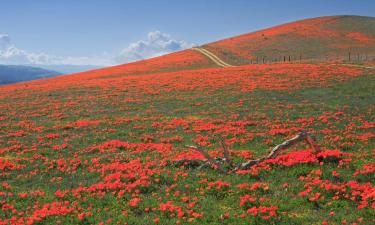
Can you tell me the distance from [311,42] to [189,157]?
100532 millimetres

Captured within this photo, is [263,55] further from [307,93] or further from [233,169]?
[233,169]

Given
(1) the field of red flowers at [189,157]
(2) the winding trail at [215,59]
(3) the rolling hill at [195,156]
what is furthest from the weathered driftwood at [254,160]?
(2) the winding trail at [215,59]

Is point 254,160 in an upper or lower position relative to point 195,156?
upper

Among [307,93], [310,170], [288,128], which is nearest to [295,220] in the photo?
[310,170]

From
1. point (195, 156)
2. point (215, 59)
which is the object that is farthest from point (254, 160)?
point (215, 59)

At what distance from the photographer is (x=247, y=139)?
25.0 meters

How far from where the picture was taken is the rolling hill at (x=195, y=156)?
13.6 meters

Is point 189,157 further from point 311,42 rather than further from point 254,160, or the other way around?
point 311,42

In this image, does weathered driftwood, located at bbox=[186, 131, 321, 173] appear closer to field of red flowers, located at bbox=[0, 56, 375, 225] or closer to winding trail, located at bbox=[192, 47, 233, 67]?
field of red flowers, located at bbox=[0, 56, 375, 225]

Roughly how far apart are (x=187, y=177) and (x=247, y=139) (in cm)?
842

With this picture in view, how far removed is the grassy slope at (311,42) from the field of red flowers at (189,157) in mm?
50933

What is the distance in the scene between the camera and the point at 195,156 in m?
21.1

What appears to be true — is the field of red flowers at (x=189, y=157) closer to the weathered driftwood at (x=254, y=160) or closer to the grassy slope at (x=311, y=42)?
the weathered driftwood at (x=254, y=160)

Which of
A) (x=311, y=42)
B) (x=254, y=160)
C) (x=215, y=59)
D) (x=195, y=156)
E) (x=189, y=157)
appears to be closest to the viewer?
→ (x=254, y=160)
